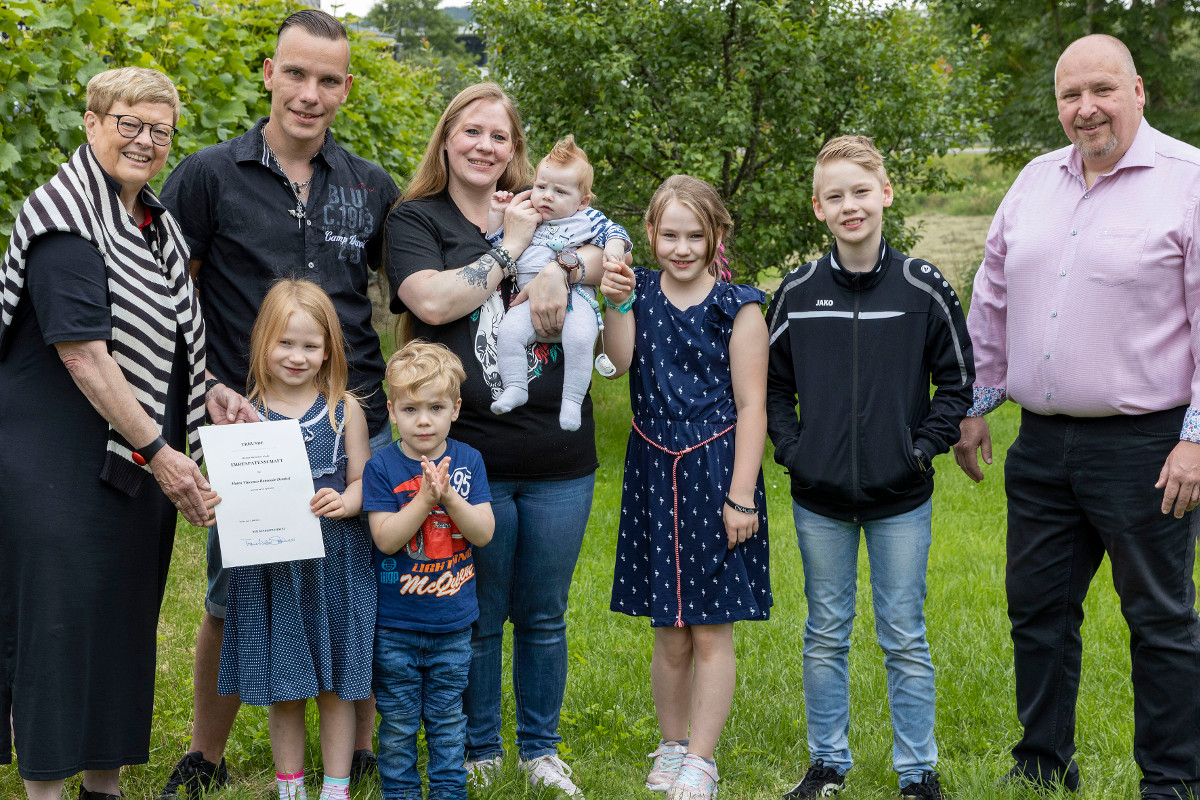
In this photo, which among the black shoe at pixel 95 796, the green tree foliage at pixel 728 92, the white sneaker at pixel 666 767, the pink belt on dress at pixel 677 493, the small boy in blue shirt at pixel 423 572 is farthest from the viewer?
the green tree foliage at pixel 728 92

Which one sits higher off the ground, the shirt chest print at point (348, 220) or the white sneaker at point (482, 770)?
the shirt chest print at point (348, 220)

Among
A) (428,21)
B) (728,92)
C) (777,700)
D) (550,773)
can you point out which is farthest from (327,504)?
(428,21)

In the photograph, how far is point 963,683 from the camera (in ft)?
15.5

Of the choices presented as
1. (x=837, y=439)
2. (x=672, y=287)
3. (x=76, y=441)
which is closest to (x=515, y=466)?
(x=672, y=287)

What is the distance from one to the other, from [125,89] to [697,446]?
2.02m

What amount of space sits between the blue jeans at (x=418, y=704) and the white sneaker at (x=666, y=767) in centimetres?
73

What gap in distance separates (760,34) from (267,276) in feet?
19.2

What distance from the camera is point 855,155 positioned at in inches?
136

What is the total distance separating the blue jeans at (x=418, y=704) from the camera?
3223mm

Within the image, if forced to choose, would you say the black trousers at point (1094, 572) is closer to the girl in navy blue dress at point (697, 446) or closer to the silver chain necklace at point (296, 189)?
the girl in navy blue dress at point (697, 446)

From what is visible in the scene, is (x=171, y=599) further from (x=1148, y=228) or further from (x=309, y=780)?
(x=1148, y=228)

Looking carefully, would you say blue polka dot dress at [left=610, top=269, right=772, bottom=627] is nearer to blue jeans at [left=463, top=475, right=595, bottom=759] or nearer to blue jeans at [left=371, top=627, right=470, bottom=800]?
blue jeans at [left=463, top=475, right=595, bottom=759]

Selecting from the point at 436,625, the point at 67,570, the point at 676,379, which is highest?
the point at 676,379
